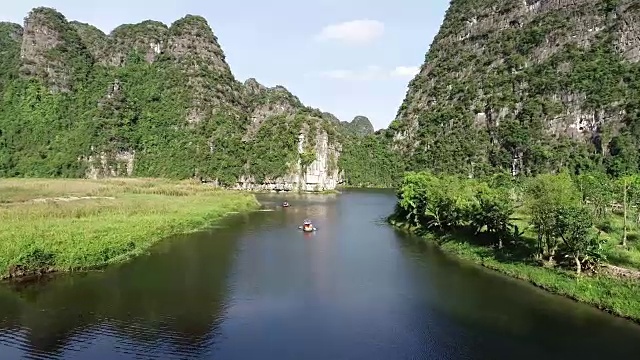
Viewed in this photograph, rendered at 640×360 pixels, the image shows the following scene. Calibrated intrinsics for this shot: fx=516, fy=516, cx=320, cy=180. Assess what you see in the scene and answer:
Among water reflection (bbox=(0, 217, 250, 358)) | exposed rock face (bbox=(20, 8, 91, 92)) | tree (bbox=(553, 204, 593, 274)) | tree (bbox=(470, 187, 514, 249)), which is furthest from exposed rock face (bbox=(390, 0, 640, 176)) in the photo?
exposed rock face (bbox=(20, 8, 91, 92))

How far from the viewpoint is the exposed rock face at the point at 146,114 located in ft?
456

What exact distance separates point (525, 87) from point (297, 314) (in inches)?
5268

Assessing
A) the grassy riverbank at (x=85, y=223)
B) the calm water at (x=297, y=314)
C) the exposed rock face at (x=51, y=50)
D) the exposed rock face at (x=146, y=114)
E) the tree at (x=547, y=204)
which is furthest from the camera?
the exposed rock face at (x=51, y=50)

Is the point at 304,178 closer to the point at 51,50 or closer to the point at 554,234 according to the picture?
the point at 51,50

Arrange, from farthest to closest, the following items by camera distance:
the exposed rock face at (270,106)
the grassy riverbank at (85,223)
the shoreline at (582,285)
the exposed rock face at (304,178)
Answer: the exposed rock face at (270,106), the exposed rock face at (304,178), the grassy riverbank at (85,223), the shoreline at (582,285)

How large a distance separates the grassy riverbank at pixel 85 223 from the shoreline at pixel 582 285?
30296 mm

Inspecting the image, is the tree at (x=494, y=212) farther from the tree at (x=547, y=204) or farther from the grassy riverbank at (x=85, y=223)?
the grassy riverbank at (x=85, y=223)

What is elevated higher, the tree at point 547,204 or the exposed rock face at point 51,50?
the exposed rock face at point 51,50

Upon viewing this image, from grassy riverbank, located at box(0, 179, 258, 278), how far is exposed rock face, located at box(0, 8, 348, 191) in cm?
5691

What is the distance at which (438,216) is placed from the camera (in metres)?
57.2

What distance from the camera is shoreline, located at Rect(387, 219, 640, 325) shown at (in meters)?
A: 30.0

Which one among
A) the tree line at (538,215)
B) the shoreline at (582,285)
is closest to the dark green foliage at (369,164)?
the tree line at (538,215)

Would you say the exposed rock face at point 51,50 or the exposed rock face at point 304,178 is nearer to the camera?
the exposed rock face at point 304,178

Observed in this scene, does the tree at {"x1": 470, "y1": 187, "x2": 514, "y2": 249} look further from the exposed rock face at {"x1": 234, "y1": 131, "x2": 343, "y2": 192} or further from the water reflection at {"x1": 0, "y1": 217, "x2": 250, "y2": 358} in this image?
the exposed rock face at {"x1": 234, "y1": 131, "x2": 343, "y2": 192}
